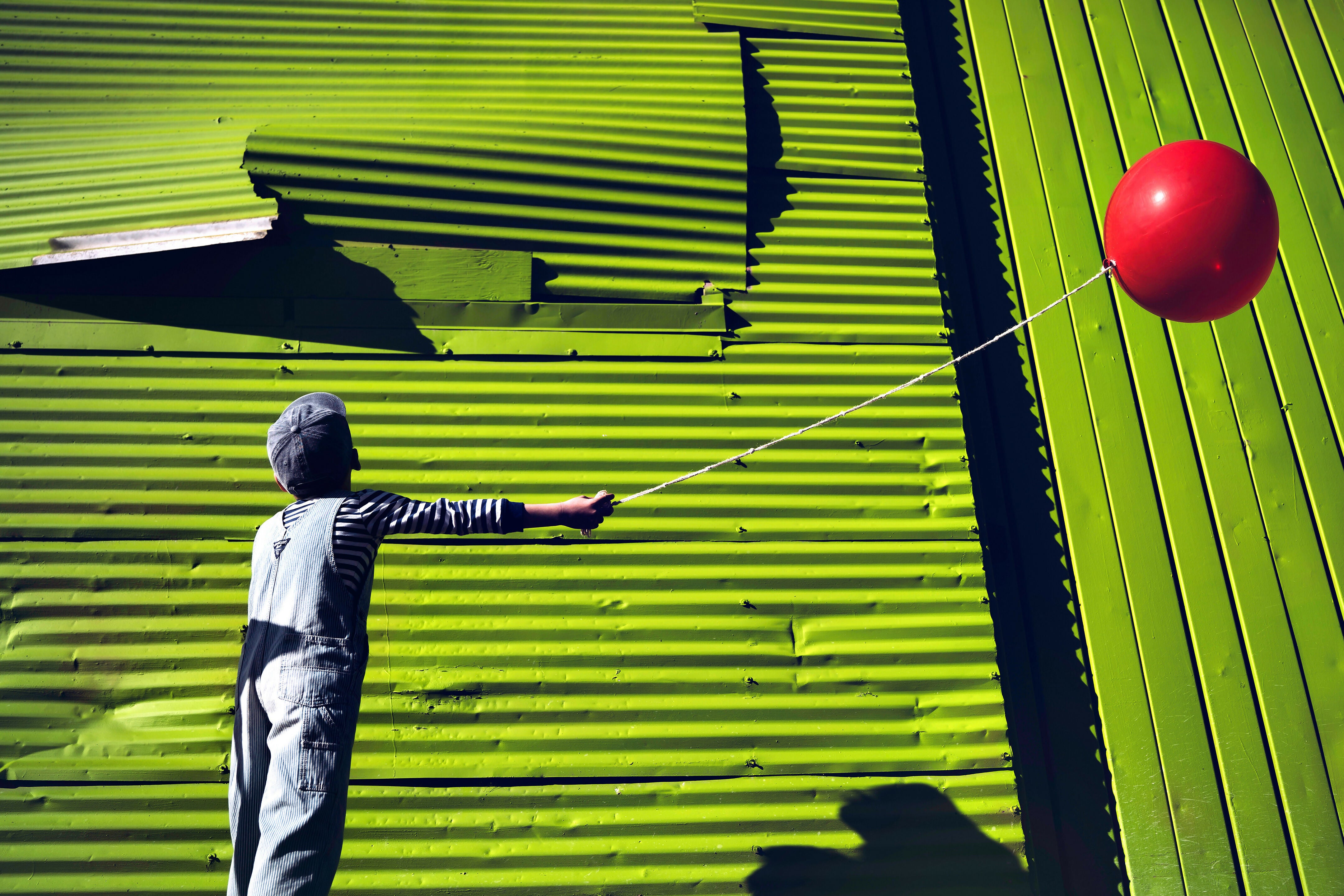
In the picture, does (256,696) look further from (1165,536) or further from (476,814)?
(1165,536)

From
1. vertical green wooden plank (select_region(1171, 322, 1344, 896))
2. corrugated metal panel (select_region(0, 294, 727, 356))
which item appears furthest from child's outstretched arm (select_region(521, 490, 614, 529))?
vertical green wooden plank (select_region(1171, 322, 1344, 896))

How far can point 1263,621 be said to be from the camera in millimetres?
4090

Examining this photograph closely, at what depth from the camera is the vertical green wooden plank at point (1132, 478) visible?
376 cm

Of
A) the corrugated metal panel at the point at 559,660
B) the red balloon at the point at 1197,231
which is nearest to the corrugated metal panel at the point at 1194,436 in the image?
the corrugated metal panel at the point at 559,660

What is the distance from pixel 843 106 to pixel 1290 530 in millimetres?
3528

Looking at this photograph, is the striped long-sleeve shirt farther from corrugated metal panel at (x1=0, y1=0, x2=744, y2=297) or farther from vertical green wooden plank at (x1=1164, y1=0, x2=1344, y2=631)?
vertical green wooden plank at (x1=1164, y1=0, x2=1344, y2=631)

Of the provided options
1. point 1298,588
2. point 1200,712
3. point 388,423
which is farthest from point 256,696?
point 1298,588

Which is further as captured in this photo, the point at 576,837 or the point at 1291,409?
the point at 1291,409

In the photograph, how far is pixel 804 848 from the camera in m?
3.36

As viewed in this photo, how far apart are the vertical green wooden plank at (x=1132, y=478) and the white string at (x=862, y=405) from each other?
0.49m

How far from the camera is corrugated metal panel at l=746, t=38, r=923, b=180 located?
449 cm

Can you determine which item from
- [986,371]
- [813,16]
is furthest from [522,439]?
[813,16]

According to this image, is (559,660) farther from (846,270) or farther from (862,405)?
(846,270)

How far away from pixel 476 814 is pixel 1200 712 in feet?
11.8
